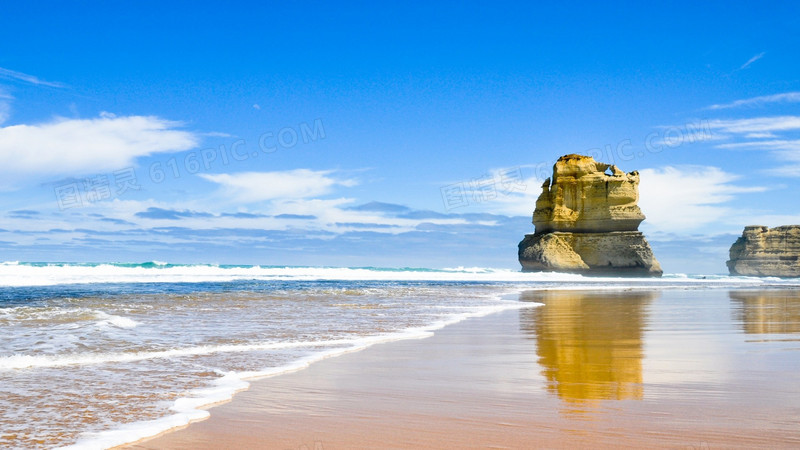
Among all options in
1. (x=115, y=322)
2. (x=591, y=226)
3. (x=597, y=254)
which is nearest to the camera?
(x=115, y=322)

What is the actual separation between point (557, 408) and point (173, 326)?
717 cm

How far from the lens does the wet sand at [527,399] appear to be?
3.35 meters

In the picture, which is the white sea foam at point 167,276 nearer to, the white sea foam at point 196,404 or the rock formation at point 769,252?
the white sea foam at point 196,404

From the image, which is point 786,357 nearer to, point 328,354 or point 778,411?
point 778,411

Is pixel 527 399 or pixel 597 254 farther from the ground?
pixel 597 254

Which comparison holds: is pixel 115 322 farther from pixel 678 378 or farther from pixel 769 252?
pixel 769 252

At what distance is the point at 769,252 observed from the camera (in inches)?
3250

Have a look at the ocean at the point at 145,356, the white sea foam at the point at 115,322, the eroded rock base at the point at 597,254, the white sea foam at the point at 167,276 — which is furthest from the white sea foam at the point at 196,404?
the eroded rock base at the point at 597,254

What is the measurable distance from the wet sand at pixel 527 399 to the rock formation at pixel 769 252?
86.0 meters

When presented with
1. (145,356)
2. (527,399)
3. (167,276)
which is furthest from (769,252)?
(145,356)

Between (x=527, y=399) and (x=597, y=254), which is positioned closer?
(x=527, y=399)

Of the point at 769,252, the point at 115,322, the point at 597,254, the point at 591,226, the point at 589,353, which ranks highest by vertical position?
the point at 591,226

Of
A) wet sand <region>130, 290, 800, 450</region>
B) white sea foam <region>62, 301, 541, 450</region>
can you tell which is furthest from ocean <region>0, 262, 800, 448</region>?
wet sand <region>130, 290, 800, 450</region>

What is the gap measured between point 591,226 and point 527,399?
2204 inches
